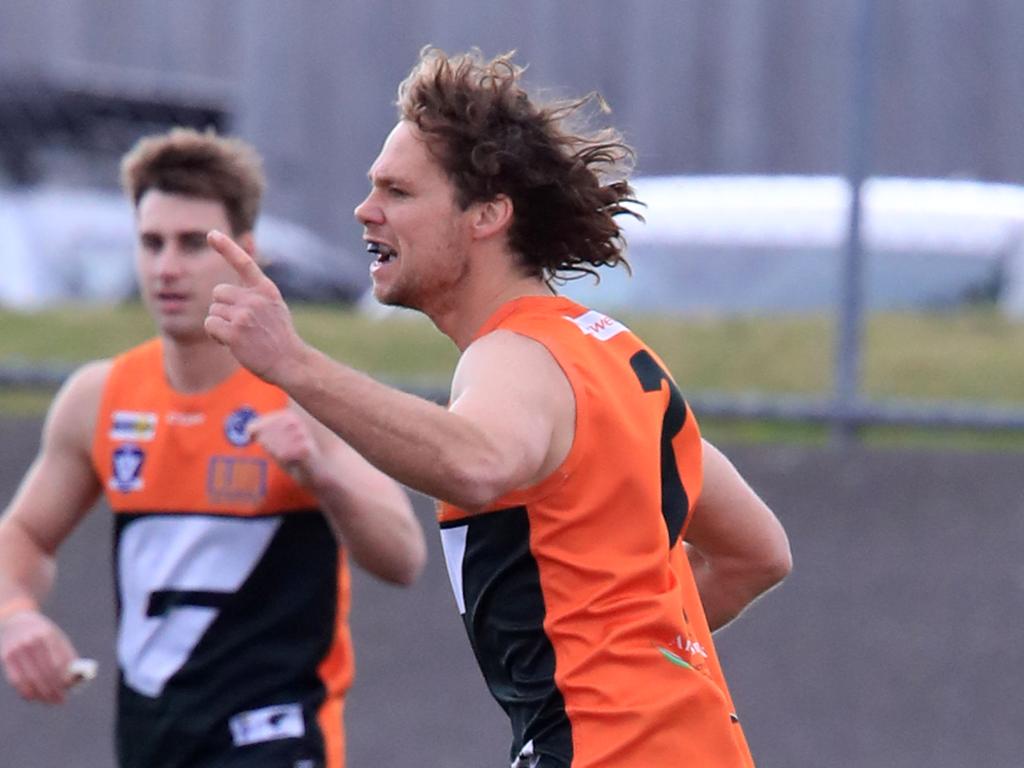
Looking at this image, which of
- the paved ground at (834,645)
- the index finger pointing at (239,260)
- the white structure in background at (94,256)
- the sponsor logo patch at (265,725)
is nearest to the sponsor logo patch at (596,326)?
the index finger pointing at (239,260)

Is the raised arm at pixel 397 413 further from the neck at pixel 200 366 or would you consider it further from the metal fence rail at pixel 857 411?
the metal fence rail at pixel 857 411

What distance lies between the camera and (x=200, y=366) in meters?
4.09

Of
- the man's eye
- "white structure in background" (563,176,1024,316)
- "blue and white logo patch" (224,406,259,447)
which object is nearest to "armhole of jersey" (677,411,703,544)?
"blue and white logo patch" (224,406,259,447)

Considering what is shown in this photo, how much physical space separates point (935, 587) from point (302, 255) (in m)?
2.84

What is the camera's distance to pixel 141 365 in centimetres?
419

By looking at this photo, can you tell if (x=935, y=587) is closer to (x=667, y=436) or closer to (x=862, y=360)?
(x=862, y=360)

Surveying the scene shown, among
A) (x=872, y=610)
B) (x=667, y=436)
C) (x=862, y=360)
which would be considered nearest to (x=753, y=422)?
(x=862, y=360)

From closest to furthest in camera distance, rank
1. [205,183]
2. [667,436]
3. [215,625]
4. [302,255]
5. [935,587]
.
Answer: [667,436], [215,625], [205,183], [935,587], [302,255]

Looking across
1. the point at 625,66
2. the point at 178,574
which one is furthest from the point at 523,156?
the point at 625,66

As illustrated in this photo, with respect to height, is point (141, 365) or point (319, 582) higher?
point (141, 365)

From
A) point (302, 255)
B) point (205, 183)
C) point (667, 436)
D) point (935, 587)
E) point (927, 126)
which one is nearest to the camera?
point (667, 436)

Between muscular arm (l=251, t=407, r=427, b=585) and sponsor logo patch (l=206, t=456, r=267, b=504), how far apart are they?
0.17 m

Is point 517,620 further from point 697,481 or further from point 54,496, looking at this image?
point 54,496

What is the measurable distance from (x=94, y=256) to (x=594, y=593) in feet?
16.5
